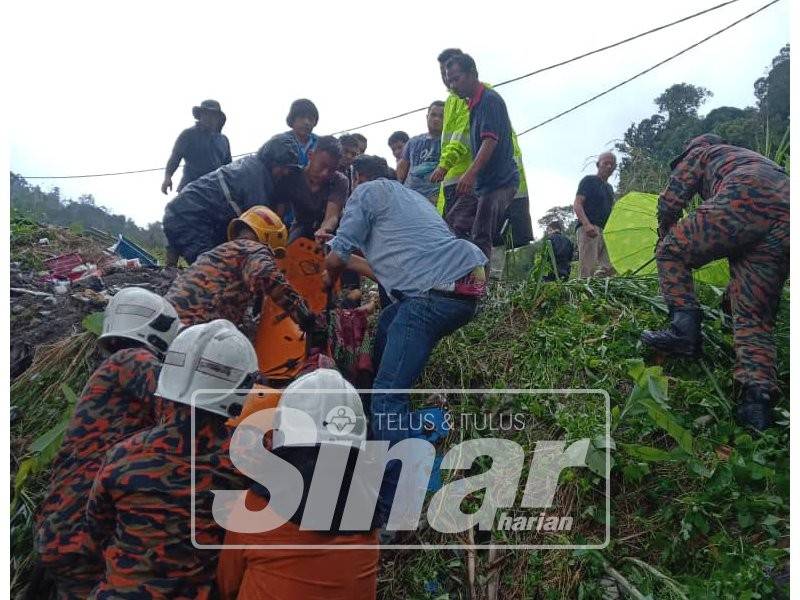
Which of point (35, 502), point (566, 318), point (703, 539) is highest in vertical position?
point (35, 502)

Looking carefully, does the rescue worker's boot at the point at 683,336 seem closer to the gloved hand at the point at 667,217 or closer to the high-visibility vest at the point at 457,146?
the gloved hand at the point at 667,217

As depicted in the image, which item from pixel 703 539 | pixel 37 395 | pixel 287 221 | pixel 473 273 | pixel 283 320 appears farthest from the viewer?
pixel 287 221

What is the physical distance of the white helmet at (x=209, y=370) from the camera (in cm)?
203

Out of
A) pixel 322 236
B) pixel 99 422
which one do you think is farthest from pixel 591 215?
pixel 99 422

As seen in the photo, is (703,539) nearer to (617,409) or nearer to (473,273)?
(617,409)

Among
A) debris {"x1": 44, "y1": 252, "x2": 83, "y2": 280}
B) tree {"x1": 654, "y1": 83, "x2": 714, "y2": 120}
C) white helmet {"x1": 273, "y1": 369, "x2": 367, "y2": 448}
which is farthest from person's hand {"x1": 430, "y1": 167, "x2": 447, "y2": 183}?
tree {"x1": 654, "y1": 83, "x2": 714, "y2": 120}

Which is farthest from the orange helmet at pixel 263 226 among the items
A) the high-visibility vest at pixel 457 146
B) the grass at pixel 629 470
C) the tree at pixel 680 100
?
the tree at pixel 680 100

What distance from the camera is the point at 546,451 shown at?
10.3ft

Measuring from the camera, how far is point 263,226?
378 cm

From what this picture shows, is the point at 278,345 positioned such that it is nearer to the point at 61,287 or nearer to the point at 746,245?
the point at 746,245

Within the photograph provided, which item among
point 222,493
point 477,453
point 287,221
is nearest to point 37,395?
point 287,221

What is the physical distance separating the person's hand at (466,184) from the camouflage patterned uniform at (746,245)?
140 centimetres

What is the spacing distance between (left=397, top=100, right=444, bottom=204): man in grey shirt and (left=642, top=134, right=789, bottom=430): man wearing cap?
7.10 feet

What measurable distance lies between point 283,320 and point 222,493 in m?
1.68
